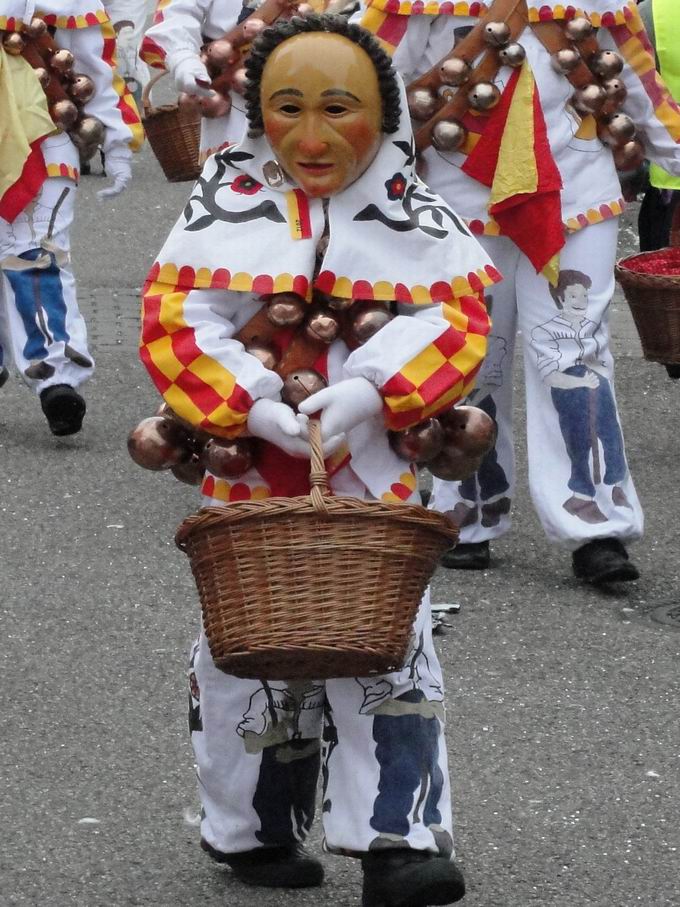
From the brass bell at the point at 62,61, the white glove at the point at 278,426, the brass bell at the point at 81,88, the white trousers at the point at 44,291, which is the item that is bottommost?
the white trousers at the point at 44,291

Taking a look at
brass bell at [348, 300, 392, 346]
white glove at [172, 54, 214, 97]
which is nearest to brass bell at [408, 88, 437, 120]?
white glove at [172, 54, 214, 97]

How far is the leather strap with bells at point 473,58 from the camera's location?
568 centimetres

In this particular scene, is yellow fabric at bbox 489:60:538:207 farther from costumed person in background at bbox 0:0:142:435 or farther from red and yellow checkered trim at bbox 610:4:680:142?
costumed person in background at bbox 0:0:142:435

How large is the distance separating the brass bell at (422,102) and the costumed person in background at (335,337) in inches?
74.4

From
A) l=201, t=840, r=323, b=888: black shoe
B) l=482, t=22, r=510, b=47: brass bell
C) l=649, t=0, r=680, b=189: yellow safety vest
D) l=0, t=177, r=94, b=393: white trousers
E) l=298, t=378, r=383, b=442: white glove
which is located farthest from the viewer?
l=649, t=0, r=680, b=189: yellow safety vest

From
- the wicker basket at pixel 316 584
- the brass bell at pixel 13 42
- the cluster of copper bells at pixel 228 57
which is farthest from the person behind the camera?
the brass bell at pixel 13 42

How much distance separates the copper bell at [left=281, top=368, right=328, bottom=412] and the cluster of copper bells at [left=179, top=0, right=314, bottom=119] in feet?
10.1

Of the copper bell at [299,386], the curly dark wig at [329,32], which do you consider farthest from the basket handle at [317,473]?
the curly dark wig at [329,32]

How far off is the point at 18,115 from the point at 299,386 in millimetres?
4037

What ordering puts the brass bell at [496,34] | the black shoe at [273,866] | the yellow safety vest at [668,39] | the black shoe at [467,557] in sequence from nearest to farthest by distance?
the black shoe at [273,866], the brass bell at [496,34], the black shoe at [467,557], the yellow safety vest at [668,39]

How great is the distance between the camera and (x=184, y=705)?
510 cm

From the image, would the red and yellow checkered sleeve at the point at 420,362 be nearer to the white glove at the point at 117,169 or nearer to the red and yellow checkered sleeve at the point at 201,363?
the red and yellow checkered sleeve at the point at 201,363

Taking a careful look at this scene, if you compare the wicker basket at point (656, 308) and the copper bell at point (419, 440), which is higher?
the copper bell at point (419, 440)

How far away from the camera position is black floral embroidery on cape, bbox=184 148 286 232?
3.83 metres
